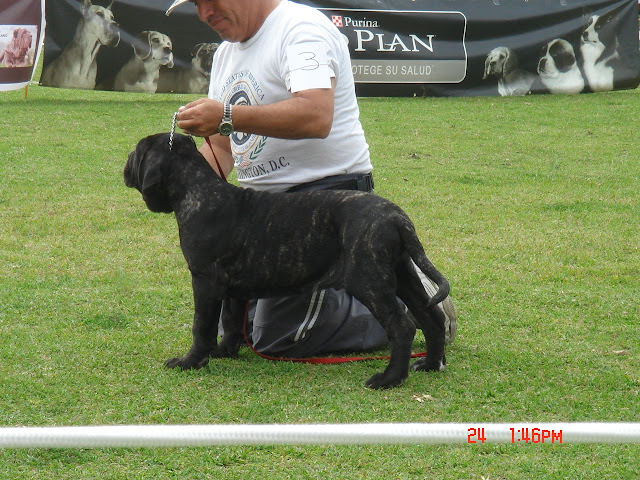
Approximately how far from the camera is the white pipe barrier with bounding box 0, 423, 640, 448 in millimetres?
1688

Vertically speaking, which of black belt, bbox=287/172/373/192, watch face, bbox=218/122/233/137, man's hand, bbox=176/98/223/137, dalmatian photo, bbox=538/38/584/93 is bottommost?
black belt, bbox=287/172/373/192

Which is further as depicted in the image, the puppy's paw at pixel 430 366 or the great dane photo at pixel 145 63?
the great dane photo at pixel 145 63

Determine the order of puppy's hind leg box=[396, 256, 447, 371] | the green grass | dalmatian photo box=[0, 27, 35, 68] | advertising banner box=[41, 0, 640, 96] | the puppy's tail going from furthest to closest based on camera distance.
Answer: advertising banner box=[41, 0, 640, 96]
dalmatian photo box=[0, 27, 35, 68]
puppy's hind leg box=[396, 256, 447, 371]
the puppy's tail
the green grass

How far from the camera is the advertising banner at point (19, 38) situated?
12.1m

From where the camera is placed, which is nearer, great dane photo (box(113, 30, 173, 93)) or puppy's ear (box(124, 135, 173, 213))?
puppy's ear (box(124, 135, 173, 213))

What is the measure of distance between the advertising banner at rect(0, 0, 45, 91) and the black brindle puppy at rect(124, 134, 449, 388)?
902 cm

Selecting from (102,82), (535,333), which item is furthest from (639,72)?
(535,333)

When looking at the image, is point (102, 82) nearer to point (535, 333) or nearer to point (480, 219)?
point (480, 219)

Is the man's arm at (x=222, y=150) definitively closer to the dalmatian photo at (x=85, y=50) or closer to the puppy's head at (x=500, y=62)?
the dalmatian photo at (x=85, y=50)

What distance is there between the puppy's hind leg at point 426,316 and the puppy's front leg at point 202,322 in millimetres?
886

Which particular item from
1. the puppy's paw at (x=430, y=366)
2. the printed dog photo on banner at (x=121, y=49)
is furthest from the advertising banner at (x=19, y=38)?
the puppy's paw at (x=430, y=366)

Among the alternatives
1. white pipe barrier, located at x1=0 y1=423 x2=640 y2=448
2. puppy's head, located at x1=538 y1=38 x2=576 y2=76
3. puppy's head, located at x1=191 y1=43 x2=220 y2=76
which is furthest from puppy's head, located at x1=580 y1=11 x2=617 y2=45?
white pipe barrier, located at x1=0 y1=423 x2=640 y2=448

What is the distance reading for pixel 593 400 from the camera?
3.71 metres

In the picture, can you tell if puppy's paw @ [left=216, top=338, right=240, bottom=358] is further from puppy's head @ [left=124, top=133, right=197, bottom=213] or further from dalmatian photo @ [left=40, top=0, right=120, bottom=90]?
dalmatian photo @ [left=40, top=0, right=120, bottom=90]
